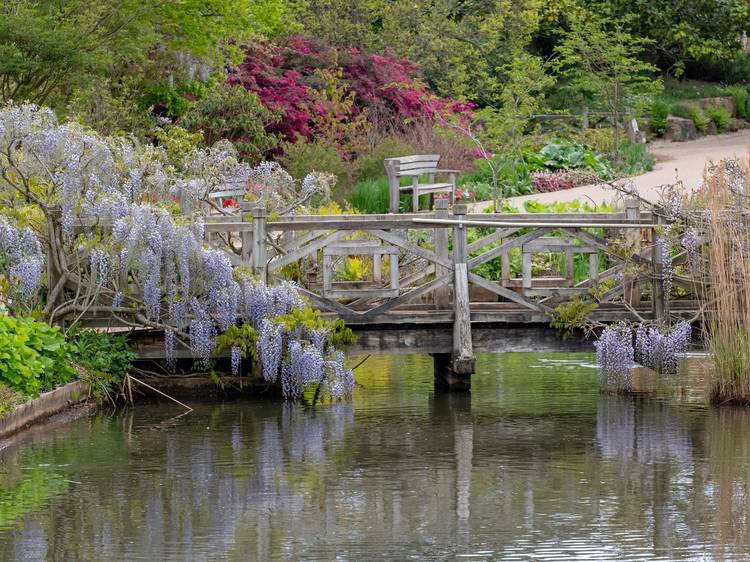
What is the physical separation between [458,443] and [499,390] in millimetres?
2508

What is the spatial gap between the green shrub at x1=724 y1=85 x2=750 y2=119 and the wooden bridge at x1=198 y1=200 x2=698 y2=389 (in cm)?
2478

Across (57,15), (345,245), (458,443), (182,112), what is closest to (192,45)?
(182,112)

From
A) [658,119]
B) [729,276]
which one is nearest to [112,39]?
[729,276]

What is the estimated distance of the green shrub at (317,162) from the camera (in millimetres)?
22750

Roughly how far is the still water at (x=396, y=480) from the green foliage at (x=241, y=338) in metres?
0.51

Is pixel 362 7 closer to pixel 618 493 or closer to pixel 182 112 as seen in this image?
pixel 182 112

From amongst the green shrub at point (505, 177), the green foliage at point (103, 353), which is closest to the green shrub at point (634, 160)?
the green shrub at point (505, 177)

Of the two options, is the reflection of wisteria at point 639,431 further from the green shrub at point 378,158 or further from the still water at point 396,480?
the green shrub at point 378,158

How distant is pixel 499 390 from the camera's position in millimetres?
13258

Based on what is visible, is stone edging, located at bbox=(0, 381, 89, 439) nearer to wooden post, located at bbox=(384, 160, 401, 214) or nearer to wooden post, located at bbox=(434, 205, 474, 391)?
wooden post, located at bbox=(434, 205, 474, 391)

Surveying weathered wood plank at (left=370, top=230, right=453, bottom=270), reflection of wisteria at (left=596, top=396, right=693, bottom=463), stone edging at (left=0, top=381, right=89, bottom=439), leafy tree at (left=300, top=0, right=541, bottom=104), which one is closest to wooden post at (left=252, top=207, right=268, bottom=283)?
weathered wood plank at (left=370, top=230, right=453, bottom=270)

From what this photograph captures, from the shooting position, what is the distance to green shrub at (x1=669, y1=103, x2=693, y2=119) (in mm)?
35562

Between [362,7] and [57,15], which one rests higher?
[362,7]

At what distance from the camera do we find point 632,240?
12.9 meters
